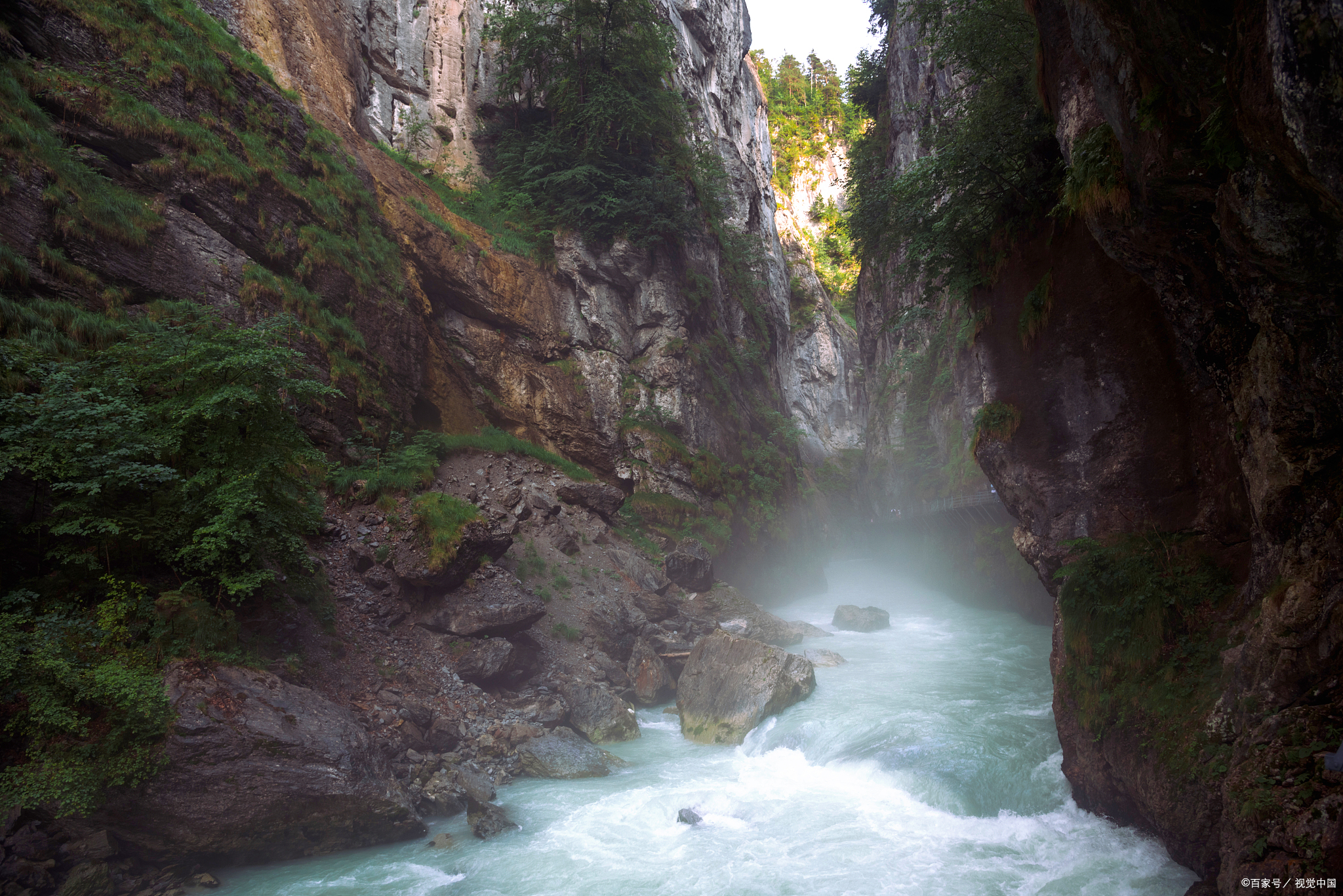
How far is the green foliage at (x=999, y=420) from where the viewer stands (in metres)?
10.9

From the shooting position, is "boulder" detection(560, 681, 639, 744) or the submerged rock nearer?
the submerged rock

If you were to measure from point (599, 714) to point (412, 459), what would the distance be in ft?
24.3

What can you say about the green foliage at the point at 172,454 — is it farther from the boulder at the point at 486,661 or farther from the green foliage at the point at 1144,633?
the green foliage at the point at 1144,633

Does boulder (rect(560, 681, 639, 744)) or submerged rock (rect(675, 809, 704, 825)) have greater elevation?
boulder (rect(560, 681, 639, 744))

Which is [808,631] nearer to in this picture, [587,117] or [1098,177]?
[1098,177]

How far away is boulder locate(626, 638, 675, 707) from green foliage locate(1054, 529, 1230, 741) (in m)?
8.77

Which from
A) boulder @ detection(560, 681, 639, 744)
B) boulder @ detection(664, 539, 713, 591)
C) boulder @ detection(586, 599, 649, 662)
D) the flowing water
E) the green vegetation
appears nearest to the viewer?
the green vegetation

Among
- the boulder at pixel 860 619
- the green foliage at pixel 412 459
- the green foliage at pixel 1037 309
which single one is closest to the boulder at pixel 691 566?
the green foliage at pixel 412 459

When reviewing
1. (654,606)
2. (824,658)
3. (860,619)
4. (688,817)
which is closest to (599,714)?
(688,817)

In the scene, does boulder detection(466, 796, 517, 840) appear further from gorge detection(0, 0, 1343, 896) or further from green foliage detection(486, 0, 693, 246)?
green foliage detection(486, 0, 693, 246)

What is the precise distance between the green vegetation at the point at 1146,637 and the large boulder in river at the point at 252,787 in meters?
9.30

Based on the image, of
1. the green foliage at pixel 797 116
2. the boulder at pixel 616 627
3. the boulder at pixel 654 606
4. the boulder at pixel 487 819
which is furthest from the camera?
the green foliage at pixel 797 116

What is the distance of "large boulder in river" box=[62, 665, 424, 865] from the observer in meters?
6.81

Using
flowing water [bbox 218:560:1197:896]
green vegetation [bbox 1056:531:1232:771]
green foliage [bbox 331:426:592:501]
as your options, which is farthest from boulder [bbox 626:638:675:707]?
green vegetation [bbox 1056:531:1232:771]
